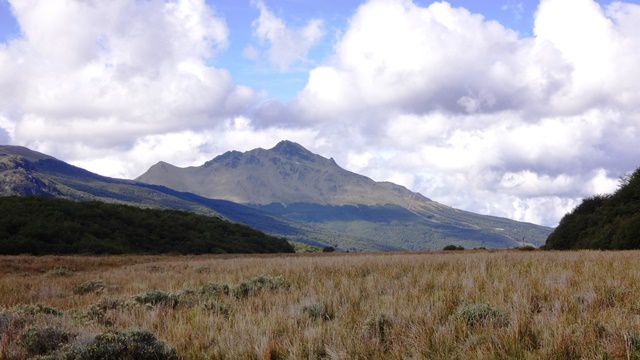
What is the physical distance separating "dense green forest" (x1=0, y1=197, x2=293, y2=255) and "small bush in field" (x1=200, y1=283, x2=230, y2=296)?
38.8 m

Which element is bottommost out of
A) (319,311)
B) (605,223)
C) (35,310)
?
(35,310)

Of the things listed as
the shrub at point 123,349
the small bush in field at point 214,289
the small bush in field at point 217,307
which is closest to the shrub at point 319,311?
the small bush in field at point 217,307

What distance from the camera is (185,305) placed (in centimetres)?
905

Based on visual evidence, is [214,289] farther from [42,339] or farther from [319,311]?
[42,339]

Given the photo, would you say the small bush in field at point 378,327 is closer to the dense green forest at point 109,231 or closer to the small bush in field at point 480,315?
the small bush in field at point 480,315

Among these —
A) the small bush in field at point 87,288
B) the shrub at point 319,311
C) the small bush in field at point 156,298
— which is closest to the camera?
the shrub at point 319,311

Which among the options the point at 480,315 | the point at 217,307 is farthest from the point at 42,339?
the point at 480,315

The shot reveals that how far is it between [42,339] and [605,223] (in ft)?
140

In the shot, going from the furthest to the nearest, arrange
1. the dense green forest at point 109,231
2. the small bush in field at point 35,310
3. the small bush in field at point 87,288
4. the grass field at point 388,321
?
the dense green forest at point 109,231 → the small bush in field at point 87,288 → the small bush in field at point 35,310 → the grass field at point 388,321

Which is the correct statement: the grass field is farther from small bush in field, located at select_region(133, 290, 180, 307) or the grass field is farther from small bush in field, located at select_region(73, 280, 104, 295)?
small bush in field, located at select_region(73, 280, 104, 295)

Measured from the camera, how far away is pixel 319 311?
717 centimetres

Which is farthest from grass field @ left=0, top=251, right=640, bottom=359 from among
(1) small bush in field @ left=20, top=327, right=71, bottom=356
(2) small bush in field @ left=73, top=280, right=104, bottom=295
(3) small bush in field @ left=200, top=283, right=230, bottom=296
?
(2) small bush in field @ left=73, top=280, right=104, bottom=295

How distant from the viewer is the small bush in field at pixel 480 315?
564 centimetres

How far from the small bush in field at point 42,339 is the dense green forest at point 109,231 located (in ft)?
138
